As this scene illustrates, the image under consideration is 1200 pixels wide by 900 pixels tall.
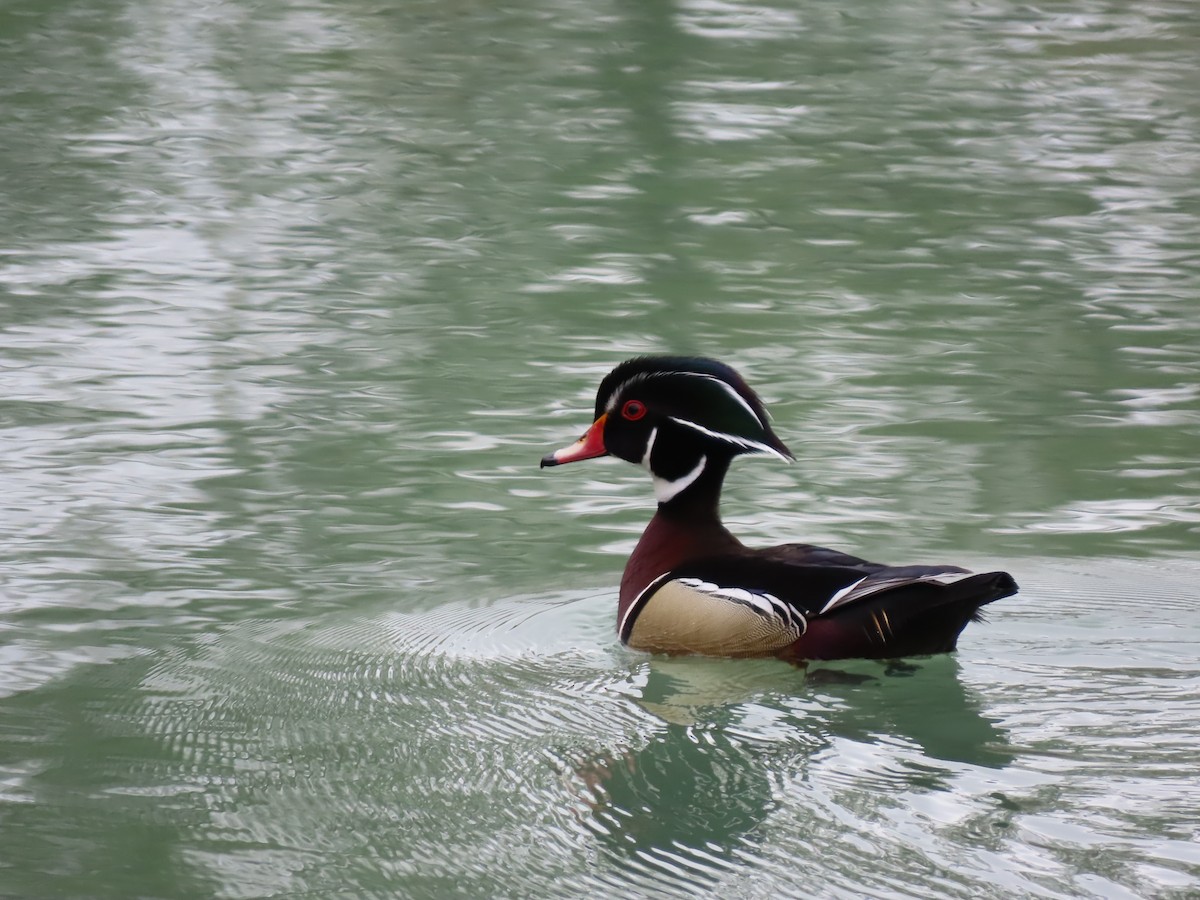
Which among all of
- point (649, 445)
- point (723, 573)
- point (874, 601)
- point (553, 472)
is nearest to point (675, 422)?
point (649, 445)

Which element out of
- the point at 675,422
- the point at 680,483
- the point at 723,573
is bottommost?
the point at 723,573

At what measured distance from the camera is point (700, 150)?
52.4 ft

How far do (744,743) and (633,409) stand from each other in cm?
170

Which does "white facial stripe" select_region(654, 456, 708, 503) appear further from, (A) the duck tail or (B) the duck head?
(A) the duck tail

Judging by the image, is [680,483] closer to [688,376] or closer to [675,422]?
[675,422]

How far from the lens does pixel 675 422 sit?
6906 mm

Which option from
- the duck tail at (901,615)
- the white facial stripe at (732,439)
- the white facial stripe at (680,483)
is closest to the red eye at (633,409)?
the white facial stripe at (732,439)

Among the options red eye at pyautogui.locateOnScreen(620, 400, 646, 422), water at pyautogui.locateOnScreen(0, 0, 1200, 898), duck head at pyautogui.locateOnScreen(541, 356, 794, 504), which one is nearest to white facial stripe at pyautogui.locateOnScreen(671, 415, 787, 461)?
duck head at pyautogui.locateOnScreen(541, 356, 794, 504)

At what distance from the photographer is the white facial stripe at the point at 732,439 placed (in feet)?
21.9

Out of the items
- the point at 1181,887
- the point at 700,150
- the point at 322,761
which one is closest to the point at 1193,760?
the point at 1181,887

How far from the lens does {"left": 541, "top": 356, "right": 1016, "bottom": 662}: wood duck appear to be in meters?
6.19

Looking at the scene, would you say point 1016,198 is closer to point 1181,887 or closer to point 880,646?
point 880,646

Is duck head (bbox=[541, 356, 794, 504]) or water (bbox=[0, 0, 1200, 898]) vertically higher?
duck head (bbox=[541, 356, 794, 504])

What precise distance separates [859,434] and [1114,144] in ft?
27.6
